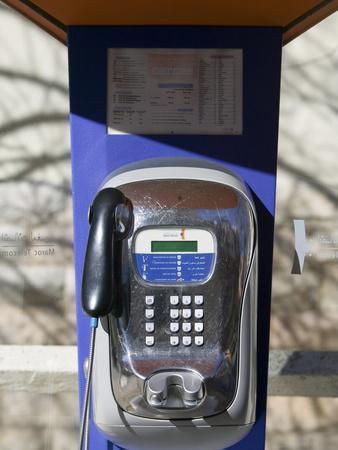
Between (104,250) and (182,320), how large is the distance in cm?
17

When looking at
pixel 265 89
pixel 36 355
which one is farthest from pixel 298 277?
pixel 265 89

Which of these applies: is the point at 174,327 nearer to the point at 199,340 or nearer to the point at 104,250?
the point at 199,340

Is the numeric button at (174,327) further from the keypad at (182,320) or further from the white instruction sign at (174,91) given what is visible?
the white instruction sign at (174,91)

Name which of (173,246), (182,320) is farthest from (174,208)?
(182,320)

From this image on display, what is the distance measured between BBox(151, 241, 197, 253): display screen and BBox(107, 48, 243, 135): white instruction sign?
0.25 metres

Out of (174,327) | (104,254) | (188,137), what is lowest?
(174,327)

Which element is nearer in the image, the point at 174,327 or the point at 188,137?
the point at 174,327

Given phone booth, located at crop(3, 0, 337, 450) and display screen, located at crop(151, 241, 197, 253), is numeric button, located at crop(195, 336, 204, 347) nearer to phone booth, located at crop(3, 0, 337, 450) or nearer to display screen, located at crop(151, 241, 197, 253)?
phone booth, located at crop(3, 0, 337, 450)

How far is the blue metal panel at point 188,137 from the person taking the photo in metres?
1.17

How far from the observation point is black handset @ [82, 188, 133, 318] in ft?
3.27

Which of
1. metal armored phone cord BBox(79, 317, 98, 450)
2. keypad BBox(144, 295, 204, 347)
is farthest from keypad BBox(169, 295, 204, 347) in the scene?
metal armored phone cord BBox(79, 317, 98, 450)

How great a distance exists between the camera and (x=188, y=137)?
1.19m

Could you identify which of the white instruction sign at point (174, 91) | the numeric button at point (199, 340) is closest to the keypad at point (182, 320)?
the numeric button at point (199, 340)

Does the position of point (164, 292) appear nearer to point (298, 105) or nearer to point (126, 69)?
point (126, 69)
